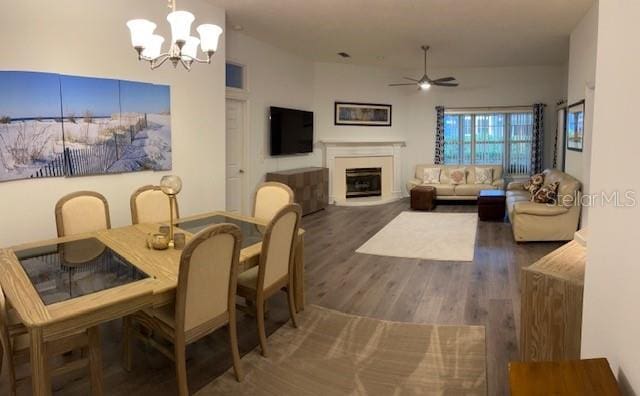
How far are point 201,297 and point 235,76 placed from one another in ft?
16.0

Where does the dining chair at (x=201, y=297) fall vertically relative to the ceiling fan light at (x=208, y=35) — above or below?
below

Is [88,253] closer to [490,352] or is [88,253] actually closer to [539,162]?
[490,352]

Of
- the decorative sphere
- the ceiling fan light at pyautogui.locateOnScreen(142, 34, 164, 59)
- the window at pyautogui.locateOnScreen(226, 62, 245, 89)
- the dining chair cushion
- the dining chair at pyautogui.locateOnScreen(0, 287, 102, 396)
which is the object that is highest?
the window at pyautogui.locateOnScreen(226, 62, 245, 89)

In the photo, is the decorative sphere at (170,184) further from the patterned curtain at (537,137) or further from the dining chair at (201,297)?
the patterned curtain at (537,137)

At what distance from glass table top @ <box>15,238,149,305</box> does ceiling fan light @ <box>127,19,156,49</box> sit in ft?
4.27

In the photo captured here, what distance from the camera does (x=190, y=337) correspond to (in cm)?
234

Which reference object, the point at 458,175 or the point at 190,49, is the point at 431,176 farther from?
the point at 190,49

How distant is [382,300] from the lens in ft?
12.7

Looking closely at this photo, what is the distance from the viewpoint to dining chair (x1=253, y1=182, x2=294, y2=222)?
3.82m

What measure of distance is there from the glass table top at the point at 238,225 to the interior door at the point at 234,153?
109 inches

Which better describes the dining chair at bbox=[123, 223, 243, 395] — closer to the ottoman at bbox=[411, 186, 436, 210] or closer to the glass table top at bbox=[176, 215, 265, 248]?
the glass table top at bbox=[176, 215, 265, 248]

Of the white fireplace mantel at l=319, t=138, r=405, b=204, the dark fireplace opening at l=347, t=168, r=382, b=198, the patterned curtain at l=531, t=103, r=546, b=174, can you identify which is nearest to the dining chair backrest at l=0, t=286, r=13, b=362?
the white fireplace mantel at l=319, t=138, r=405, b=204

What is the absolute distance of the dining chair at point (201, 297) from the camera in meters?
2.21

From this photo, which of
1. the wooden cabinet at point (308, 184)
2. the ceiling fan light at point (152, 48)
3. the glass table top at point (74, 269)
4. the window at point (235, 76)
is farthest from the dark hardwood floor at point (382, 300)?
the window at point (235, 76)
